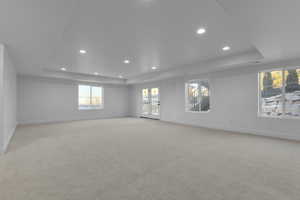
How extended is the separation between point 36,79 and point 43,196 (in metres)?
7.56

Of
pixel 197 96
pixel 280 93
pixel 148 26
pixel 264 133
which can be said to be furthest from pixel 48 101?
pixel 280 93

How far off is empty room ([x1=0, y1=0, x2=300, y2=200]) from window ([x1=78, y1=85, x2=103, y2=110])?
13.9ft

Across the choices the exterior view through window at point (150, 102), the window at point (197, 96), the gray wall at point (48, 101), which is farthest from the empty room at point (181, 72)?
the gray wall at point (48, 101)

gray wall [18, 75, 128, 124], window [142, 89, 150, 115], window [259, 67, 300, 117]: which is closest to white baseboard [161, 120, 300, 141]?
window [259, 67, 300, 117]

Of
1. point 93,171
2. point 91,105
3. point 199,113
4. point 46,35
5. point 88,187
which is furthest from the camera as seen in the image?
point 91,105

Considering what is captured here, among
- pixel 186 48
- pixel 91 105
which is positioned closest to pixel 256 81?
pixel 186 48

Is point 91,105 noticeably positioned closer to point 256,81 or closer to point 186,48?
point 186,48

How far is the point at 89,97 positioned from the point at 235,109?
26.9 ft

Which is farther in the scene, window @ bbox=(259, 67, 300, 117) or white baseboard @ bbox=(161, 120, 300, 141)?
window @ bbox=(259, 67, 300, 117)

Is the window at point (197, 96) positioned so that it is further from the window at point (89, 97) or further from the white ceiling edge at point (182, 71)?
the window at point (89, 97)

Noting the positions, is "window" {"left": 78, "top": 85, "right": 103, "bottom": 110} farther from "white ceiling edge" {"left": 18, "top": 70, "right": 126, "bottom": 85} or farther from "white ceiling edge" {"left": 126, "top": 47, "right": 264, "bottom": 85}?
"white ceiling edge" {"left": 126, "top": 47, "right": 264, "bottom": 85}

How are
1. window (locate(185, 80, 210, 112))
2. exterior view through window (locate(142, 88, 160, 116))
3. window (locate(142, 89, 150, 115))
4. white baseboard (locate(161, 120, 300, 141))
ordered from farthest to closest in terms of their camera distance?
window (locate(142, 89, 150, 115)) → exterior view through window (locate(142, 88, 160, 116)) → window (locate(185, 80, 210, 112)) → white baseboard (locate(161, 120, 300, 141))

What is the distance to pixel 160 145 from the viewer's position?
3.69 m

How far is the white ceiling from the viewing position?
2.03 m
